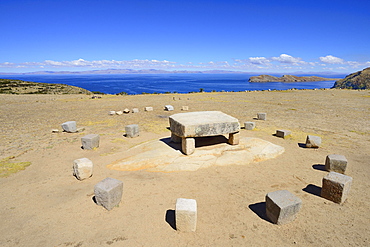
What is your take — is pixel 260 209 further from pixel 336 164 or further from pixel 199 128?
pixel 336 164

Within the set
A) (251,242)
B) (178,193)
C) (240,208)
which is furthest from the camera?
(178,193)

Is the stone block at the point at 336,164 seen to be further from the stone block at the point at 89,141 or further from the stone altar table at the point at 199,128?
the stone block at the point at 89,141

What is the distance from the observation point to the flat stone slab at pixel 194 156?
8.11 metres

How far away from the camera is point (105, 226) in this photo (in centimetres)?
504

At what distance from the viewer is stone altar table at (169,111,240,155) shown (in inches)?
328

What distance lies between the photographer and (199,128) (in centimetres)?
842

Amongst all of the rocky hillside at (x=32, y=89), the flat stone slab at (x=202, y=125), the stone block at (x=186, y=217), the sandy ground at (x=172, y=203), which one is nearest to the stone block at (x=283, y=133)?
the sandy ground at (x=172, y=203)

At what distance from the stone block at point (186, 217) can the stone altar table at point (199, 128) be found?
3.74m

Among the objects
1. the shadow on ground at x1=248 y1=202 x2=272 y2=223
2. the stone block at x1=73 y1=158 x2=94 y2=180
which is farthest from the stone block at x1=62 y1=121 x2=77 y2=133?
the shadow on ground at x1=248 y1=202 x2=272 y2=223

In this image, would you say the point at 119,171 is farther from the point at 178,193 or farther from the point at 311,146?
the point at 311,146

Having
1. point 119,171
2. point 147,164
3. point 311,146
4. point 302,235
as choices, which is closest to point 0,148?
point 119,171

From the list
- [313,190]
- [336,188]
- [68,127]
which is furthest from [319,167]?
[68,127]

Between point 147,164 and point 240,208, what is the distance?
402 cm

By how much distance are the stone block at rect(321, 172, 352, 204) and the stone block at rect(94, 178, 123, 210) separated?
20.1ft
